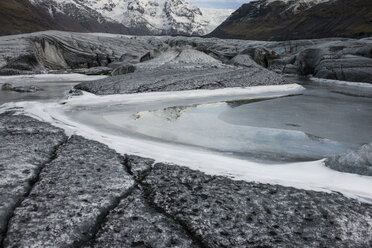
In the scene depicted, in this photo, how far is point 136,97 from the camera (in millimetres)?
4672

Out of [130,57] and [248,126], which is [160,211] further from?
[130,57]

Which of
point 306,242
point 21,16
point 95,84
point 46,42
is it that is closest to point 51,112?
point 95,84

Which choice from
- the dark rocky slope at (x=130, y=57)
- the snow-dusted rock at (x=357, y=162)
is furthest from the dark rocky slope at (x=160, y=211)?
the dark rocky slope at (x=130, y=57)

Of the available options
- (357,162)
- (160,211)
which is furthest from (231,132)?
(160,211)

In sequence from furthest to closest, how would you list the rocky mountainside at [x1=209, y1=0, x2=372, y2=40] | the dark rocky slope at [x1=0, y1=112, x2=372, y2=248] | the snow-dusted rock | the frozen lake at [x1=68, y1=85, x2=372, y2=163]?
the rocky mountainside at [x1=209, y1=0, x2=372, y2=40] < the frozen lake at [x1=68, y1=85, x2=372, y2=163] < the snow-dusted rock < the dark rocky slope at [x1=0, y1=112, x2=372, y2=248]

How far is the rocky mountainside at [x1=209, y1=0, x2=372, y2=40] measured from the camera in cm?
6738

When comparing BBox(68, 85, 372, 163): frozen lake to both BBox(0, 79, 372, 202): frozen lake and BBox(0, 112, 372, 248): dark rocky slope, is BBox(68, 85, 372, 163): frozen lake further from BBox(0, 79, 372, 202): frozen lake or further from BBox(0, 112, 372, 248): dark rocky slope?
BBox(0, 112, 372, 248): dark rocky slope

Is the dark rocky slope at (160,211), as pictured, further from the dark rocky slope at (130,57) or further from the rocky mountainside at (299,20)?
the rocky mountainside at (299,20)

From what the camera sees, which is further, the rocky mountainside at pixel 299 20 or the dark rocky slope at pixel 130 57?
the rocky mountainside at pixel 299 20

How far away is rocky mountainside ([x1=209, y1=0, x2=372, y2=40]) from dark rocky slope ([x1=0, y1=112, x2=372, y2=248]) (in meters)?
67.2

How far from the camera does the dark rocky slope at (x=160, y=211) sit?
42.3 inches

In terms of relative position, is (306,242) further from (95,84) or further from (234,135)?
(95,84)

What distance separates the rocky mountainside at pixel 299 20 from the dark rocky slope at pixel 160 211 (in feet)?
220

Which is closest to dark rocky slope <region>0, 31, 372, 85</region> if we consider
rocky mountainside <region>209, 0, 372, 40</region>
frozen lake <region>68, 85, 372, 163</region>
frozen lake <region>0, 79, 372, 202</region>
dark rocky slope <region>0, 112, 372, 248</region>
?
frozen lake <region>0, 79, 372, 202</region>
